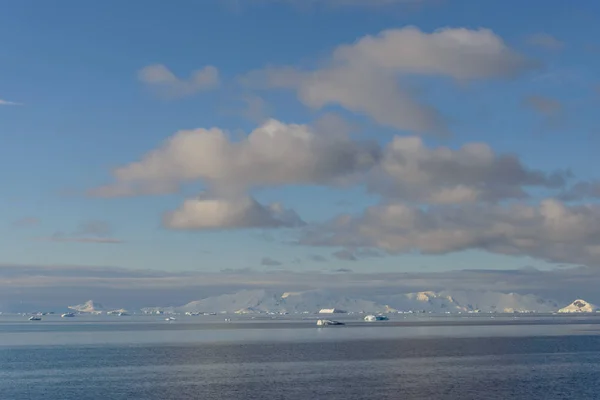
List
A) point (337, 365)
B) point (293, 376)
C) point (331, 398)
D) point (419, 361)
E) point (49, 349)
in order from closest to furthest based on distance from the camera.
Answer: point (331, 398) < point (293, 376) < point (337, 365) < point (419, 361) < point (49, 349)

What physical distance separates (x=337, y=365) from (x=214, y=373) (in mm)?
22853

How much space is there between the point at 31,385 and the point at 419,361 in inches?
2711

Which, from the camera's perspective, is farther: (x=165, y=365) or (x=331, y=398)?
(x=165, y=365)

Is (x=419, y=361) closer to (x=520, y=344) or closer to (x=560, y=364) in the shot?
(x=560, y=364)

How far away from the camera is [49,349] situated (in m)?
184

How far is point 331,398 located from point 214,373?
3595 cm

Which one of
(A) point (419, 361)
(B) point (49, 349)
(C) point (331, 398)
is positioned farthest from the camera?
(B) point (49, 349)

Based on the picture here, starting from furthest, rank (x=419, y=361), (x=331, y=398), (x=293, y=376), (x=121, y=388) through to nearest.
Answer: (x=419, y=361) < (x=293, y=376) < (x=121, y=388) < (x=331, y=398)

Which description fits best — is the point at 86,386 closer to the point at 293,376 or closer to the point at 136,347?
the point at 293,376

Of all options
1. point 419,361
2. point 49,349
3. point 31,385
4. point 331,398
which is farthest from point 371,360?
point 49,349

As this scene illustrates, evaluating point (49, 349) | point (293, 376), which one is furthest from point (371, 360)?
point (49, 349)

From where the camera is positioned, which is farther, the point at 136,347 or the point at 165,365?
the point at 136,347

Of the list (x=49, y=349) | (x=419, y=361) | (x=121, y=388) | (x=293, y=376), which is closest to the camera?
(x=121, y=388)

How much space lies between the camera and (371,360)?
141 meters
